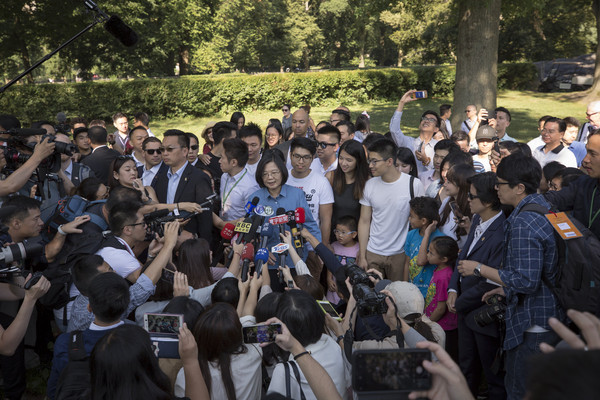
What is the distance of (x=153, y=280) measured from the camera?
3531mm

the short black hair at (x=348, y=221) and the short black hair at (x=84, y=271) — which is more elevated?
the short black hair at (x=84, y=271)

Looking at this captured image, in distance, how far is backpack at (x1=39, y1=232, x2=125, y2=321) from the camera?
3.78m

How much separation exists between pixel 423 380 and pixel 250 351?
123cm

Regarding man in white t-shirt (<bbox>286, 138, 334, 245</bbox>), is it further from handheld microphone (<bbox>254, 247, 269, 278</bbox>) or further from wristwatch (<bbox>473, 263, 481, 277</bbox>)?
wristwatch (<bbox>473, 263, 481, 277</bbox>)

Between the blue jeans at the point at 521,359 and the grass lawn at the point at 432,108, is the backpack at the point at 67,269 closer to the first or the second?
the blue jeans at the point at 521,359

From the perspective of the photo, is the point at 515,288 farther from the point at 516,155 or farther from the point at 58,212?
the point at 58,212

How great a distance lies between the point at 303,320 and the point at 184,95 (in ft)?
68.2

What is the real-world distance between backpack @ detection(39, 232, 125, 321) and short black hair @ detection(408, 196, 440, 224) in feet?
8.98

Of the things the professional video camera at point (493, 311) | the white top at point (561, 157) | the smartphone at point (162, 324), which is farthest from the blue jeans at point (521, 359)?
the white top at point (561, 157)

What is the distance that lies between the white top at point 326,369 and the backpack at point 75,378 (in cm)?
107

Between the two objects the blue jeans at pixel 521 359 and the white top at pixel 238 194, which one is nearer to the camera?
the blue jeans at pixel 521 359

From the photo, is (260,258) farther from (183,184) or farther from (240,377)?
(183,184)

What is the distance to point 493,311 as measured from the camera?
3443 mm

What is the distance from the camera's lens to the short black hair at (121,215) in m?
3.96
